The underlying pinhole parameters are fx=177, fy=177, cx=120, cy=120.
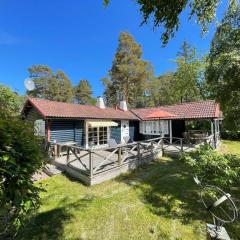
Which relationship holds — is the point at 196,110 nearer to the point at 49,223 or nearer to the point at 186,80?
the point at 49,223

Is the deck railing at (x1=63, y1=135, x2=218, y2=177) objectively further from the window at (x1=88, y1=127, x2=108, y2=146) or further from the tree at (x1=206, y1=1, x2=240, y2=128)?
the window at (x1=88, y1=127, x2=108, y2=146)

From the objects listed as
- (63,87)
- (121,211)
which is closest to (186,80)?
(63,87)

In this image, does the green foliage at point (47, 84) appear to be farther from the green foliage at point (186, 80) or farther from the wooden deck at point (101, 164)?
the wooden deck at point (101, 164)

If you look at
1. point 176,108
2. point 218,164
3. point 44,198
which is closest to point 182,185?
point 218,164

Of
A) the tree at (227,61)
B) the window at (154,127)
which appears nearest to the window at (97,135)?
the window at (154,127)

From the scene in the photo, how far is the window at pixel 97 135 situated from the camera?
1527 cm

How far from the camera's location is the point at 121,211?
18.8ft

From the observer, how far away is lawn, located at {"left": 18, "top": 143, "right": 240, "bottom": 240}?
4660mm

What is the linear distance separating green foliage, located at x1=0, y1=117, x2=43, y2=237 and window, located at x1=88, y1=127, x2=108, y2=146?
1177cm

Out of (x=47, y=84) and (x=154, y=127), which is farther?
(x=47, y=84)

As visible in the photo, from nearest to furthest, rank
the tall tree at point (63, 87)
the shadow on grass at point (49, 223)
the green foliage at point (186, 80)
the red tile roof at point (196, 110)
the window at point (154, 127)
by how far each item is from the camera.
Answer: the shadow on grass at point (49, 223)
the red tile roof at point (196, 110)
the window at point (154, 127)
the green foliage at point (186, 80)
the tall tree at point (63, 87)

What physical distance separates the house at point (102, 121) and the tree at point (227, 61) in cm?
575

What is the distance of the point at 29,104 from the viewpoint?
577 inches

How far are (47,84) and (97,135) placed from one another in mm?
31417
